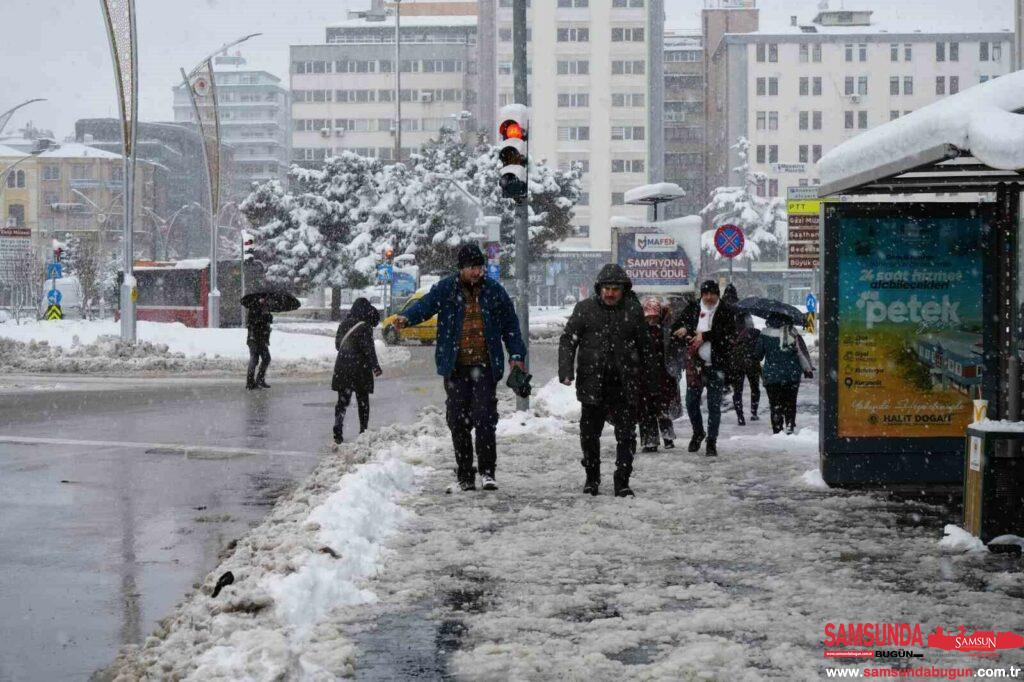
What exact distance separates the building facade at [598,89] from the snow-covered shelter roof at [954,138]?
100063 millimetres

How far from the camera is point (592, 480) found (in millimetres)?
9680

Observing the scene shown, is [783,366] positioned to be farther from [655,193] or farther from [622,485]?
[655,193]

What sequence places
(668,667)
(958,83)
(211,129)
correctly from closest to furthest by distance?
(668,667) → (211,129) → (958,83)

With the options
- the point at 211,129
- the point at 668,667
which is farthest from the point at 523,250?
the point at 211,129

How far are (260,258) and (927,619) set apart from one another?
6574 centimetres

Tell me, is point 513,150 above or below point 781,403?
above

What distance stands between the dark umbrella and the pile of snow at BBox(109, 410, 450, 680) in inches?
256

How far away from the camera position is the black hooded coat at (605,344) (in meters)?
9.48

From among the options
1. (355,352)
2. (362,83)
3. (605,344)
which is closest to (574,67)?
(362,83)

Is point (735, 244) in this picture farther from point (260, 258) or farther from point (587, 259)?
point (587, 259)

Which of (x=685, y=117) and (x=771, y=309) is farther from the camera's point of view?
(x=685, y=117)

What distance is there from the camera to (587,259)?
104938mm

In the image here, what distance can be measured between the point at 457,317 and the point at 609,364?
1200mm

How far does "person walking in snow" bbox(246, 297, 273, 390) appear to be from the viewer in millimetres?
21109
